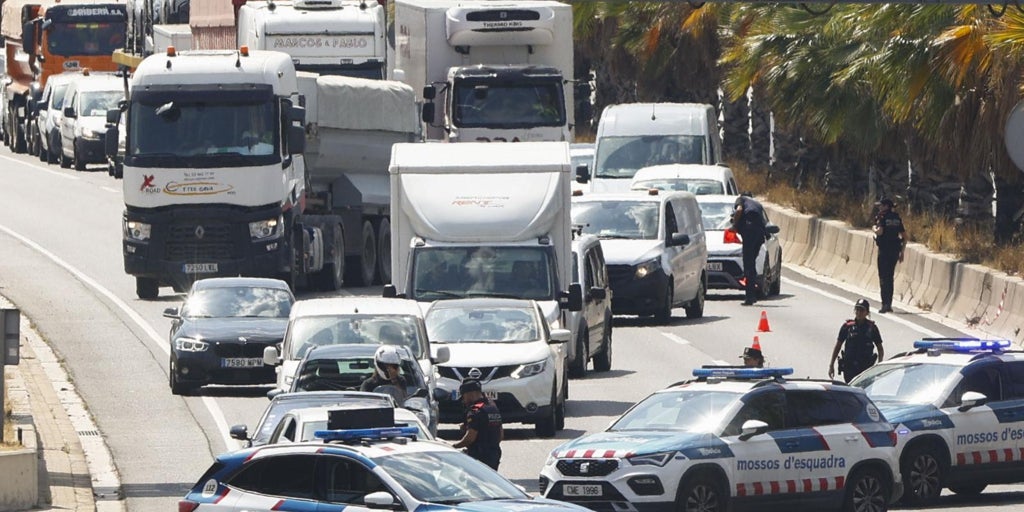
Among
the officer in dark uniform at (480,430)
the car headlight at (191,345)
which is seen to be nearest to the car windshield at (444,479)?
the officer in dark uniform at (480,430)

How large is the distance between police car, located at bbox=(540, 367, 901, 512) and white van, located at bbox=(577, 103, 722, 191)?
25.1 metres

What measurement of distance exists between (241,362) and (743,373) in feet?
30.7

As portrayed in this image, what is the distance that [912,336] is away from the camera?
31.4 meters

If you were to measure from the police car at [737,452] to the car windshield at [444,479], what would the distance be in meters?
2.71

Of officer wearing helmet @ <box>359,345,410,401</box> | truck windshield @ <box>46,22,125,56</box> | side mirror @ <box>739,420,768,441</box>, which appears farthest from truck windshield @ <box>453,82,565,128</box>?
truck windshield @ <box>46,22,125,56</box>

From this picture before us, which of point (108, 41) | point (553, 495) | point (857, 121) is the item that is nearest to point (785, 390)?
point (553, 495)

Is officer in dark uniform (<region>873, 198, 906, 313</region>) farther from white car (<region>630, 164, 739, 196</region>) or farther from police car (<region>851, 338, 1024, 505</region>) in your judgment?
police car (<region>851, 338, 1024, 505</region>)

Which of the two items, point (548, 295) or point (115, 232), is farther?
point (115, 232)

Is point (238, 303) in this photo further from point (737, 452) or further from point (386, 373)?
point (737, 452)

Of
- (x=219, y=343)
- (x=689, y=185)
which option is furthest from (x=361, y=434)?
(x=689, y=185)

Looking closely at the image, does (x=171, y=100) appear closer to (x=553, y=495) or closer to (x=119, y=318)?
(x=119, y=318)

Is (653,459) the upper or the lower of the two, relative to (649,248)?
upper

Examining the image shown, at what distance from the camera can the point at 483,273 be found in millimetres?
26547

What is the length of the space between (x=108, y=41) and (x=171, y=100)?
3334 cm
